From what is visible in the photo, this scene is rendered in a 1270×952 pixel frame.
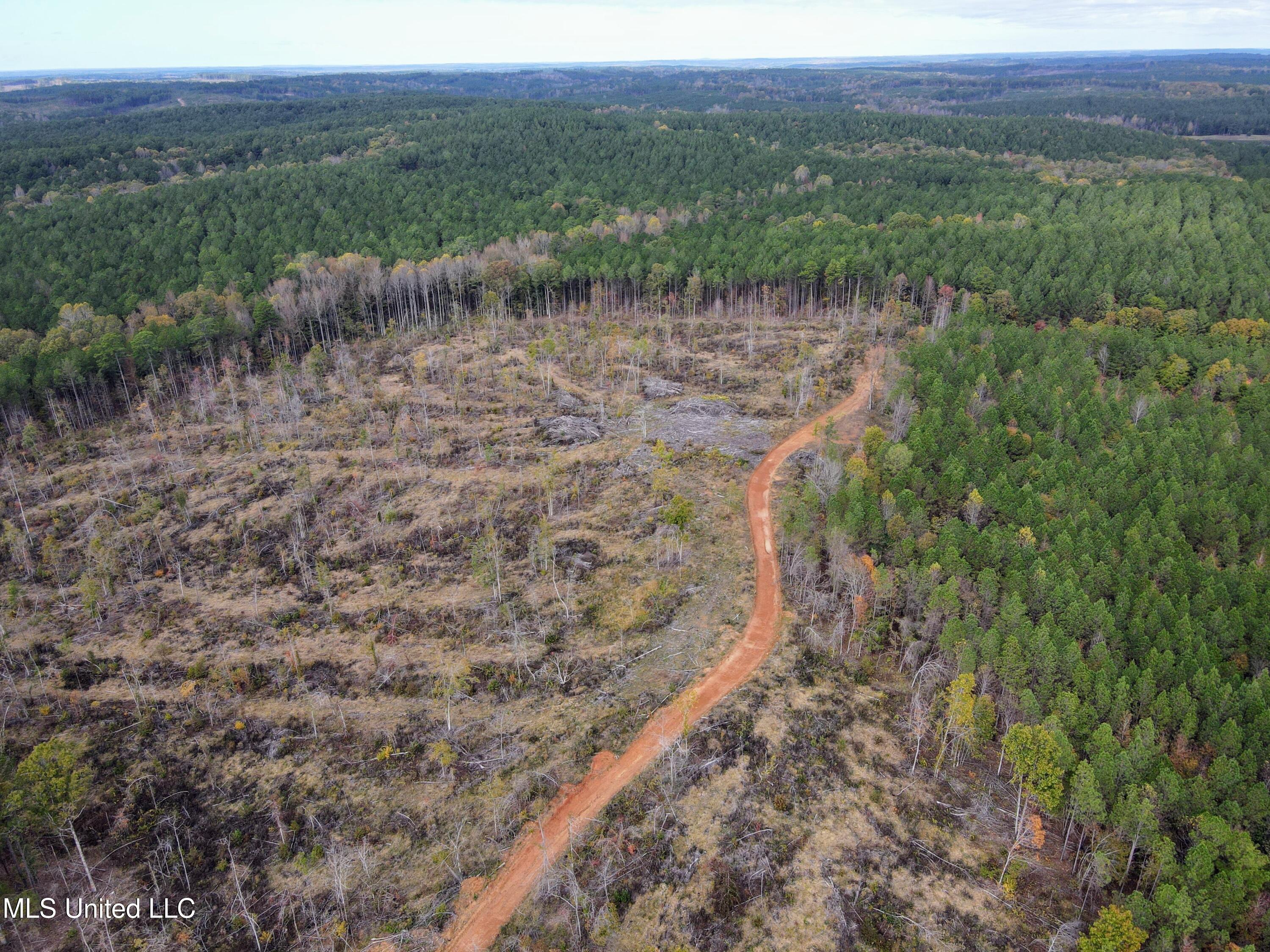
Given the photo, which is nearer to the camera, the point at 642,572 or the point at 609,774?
the point at 609,774

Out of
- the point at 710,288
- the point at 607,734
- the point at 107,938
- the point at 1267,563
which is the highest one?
the point at 710,288

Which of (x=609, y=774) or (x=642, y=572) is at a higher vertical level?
(x=642, y=572)

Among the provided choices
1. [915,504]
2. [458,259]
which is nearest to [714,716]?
[915,504]

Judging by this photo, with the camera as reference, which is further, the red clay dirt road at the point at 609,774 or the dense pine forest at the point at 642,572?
the dense pine forest at the point at 642,572

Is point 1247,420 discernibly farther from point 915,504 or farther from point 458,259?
point 458,259

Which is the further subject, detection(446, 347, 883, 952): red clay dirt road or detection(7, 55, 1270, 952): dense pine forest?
detection(7, 55, 1270, 952): dense pine forest
